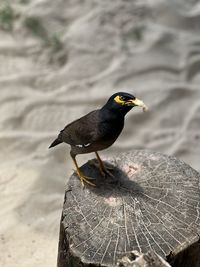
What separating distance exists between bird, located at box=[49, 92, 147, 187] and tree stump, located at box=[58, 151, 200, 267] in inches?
4.2

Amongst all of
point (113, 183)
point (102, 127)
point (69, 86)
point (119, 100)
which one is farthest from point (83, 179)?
point (69, 86)

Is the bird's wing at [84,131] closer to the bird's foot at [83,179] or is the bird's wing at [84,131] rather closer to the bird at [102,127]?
the bird at [102,127]

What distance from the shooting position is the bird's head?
2207 millimetres

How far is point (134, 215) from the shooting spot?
2.15m

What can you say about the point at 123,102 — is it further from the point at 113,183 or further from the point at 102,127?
the point at 113,183

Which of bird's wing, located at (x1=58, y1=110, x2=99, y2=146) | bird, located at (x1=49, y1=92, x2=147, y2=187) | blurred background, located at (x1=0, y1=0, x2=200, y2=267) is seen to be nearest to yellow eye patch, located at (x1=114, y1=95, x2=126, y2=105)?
bird, located at (x1=49, y1=92, x2=147, y2=187)

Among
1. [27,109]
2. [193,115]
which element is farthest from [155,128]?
[27,109]

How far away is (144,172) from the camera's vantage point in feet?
8.02

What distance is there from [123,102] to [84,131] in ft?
0.98

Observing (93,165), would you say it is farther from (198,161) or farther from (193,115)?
(193,115)

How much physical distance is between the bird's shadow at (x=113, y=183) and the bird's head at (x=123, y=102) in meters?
0.37

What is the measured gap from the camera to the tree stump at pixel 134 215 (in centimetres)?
201

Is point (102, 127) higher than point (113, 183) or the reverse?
higher

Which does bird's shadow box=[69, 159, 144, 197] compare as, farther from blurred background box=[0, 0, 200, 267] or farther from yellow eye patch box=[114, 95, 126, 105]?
blurred background box=[0, 0, 200, 267]
